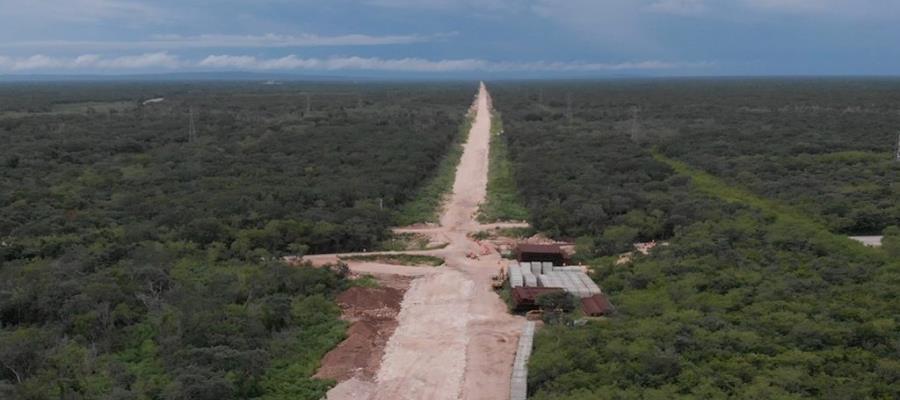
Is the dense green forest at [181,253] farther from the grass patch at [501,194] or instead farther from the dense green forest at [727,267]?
the dense green forest at [727,267]

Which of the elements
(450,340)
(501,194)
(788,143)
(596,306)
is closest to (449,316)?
(450,340)

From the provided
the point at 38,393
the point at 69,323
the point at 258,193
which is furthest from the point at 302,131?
the point at 38,393

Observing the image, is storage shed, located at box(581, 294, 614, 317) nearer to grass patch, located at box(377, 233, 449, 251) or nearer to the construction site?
the construction site

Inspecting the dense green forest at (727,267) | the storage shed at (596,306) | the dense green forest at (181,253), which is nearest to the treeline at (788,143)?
the dense green forest at (727,267)

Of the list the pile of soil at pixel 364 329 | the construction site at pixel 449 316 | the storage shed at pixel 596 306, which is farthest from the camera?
the storage shed at pixel 596 306

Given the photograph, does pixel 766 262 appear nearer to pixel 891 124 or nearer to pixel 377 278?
pixel 377 278

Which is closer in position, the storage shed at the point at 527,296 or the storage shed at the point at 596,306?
the storage shed at the point at 596,306

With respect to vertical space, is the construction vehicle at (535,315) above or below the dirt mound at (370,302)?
above
